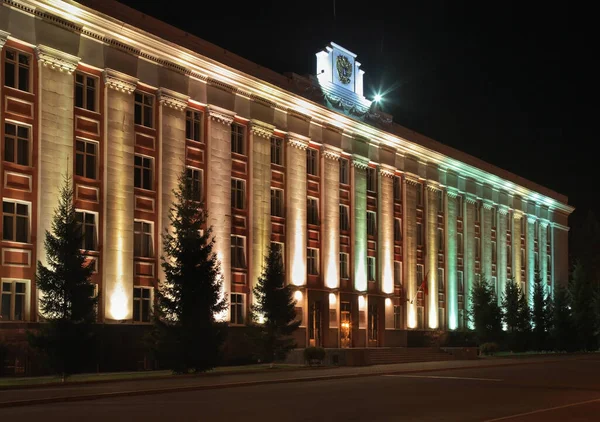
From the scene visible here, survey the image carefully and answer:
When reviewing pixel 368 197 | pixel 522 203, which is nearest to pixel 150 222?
pixel 368 197

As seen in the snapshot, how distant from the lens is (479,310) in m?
71.4

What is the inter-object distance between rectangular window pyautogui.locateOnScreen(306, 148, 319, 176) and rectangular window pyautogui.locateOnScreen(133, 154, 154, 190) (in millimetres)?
15838

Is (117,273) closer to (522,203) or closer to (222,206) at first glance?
(222,206)

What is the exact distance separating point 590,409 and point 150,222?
93.8 feet

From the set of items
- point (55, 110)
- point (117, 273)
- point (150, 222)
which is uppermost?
point (55, 110)

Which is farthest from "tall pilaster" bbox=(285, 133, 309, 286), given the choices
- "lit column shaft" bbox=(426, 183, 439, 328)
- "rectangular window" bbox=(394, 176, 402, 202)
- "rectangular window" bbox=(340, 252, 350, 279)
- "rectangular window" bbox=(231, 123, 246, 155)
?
"lit column shaft" bbox=(426, 183, 439, 328)

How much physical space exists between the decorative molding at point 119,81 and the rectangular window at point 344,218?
2295cm

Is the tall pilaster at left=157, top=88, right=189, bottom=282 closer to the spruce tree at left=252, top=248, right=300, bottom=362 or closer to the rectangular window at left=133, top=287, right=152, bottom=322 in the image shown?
the rectangular window at left=133, top=287, right=152, bottom=322

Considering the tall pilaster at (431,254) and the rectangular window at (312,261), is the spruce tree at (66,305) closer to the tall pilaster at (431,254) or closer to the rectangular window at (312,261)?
the rectangular window at (312,261)

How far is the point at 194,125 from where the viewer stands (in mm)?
48781

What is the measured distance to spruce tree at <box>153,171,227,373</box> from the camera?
1473 inches

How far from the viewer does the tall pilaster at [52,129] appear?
3872 cm

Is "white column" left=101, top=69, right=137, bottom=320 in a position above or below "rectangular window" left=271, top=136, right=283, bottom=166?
below

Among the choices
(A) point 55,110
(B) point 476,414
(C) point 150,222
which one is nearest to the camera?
(B) point 476,414
